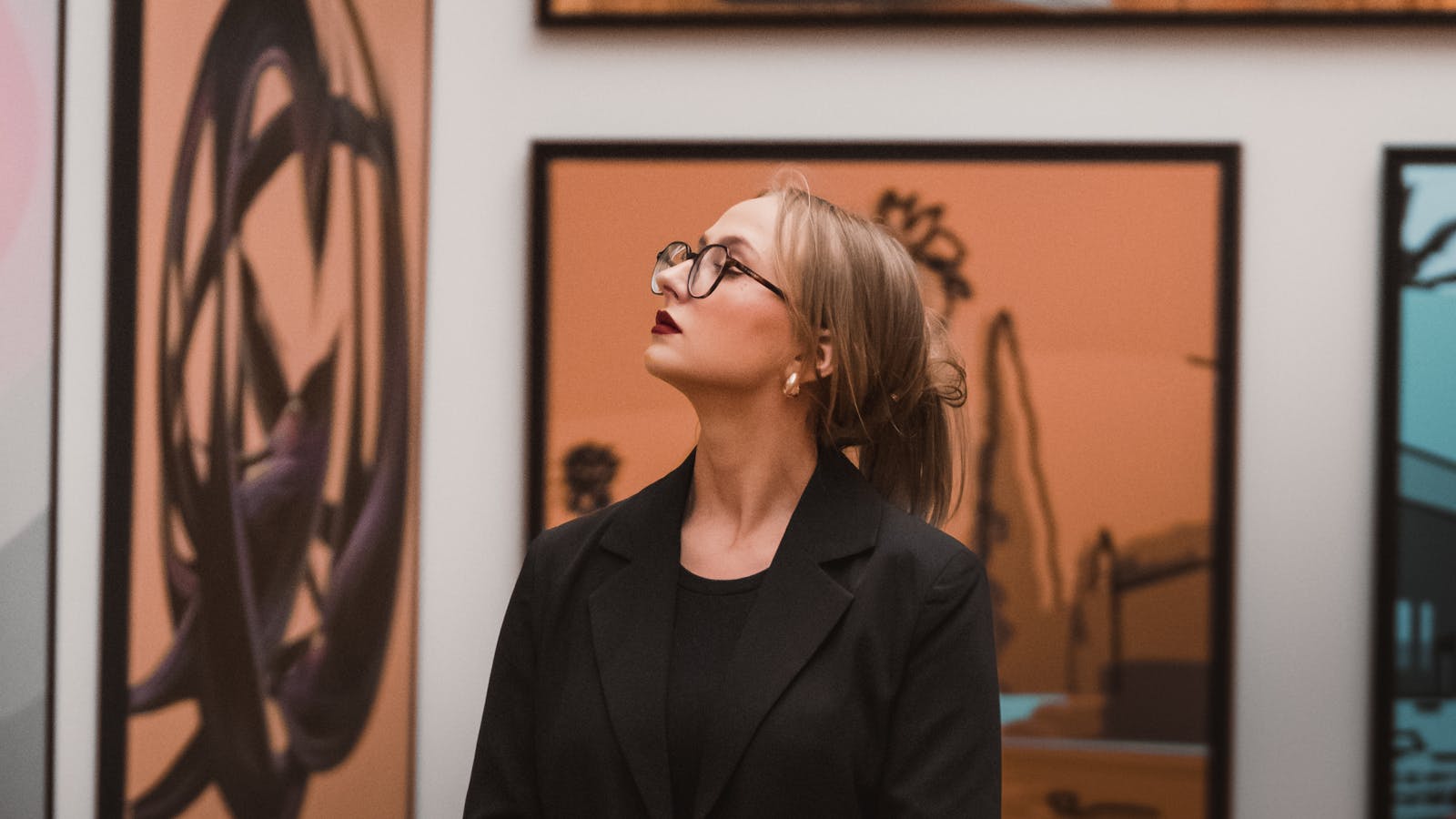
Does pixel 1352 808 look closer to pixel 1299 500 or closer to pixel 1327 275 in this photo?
pixel 1299 500

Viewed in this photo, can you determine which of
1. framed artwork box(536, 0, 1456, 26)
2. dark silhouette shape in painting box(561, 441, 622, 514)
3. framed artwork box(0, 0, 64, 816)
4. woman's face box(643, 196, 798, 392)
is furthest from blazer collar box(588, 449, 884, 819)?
framed artwork box(536, 0, 1456, 26)

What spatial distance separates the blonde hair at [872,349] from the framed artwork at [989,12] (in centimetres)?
89

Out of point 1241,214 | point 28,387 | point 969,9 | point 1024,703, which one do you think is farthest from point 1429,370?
point 28,387

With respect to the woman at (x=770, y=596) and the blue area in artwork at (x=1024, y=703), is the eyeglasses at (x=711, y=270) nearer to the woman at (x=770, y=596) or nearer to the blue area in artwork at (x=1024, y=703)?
the woman at (x=770, y=596)

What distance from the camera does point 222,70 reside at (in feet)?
5.14

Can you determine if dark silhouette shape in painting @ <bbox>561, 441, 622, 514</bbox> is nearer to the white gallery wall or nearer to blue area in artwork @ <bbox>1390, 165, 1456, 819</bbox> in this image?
the white gallery wall

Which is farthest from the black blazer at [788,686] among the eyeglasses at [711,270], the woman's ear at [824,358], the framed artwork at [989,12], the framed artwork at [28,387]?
the framed artwork at [989,12]

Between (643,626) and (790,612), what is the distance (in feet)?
0.46

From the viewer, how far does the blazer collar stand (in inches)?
44.4

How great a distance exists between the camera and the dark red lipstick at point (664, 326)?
1.21 m

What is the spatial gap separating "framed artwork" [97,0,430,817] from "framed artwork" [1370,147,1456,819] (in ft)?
5.34

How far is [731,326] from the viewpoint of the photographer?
121 centimetres

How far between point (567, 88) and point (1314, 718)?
1657 mm

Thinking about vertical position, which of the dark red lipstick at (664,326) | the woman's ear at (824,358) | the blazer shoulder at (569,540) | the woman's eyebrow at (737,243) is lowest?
the blazer shoulder at (569,540)
